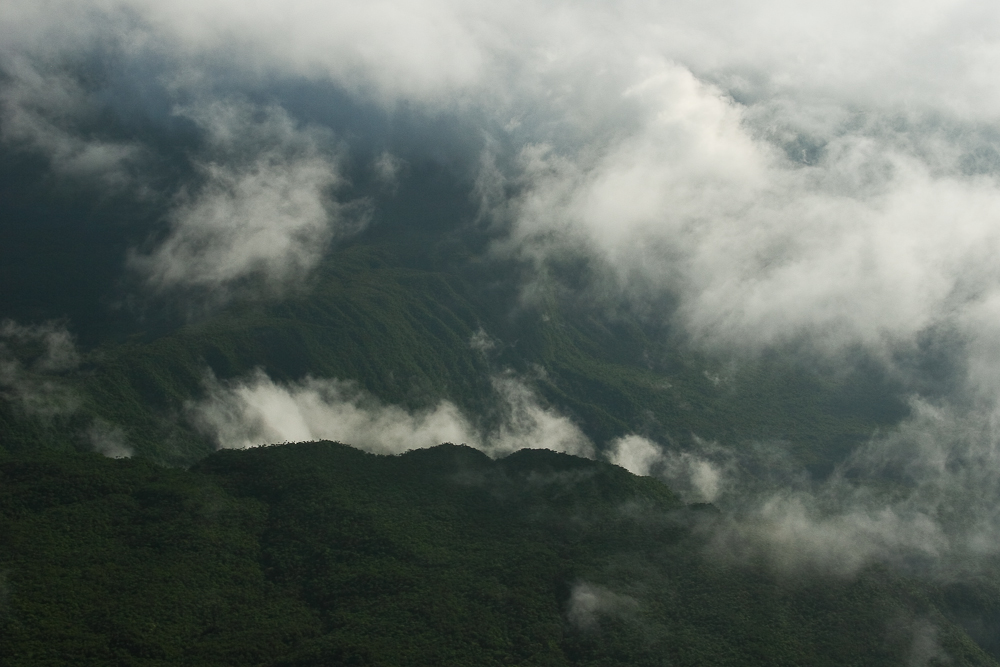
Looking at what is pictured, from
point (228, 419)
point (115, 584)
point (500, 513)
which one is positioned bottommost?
point (115, 584)

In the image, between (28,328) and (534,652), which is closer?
(534,652)

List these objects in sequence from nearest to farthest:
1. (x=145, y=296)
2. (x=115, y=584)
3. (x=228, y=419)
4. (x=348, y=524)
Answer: (x=115, y=584) < (x=348, y=524) < (x=228, y=419) < (x=145, y=296)

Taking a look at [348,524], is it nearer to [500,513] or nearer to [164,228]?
[500,513]

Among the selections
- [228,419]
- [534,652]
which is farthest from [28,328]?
[534,652]

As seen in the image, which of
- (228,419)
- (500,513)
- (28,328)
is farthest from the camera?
(28,328)

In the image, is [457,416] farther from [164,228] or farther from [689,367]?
[164,228]

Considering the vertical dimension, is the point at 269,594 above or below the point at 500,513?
below
